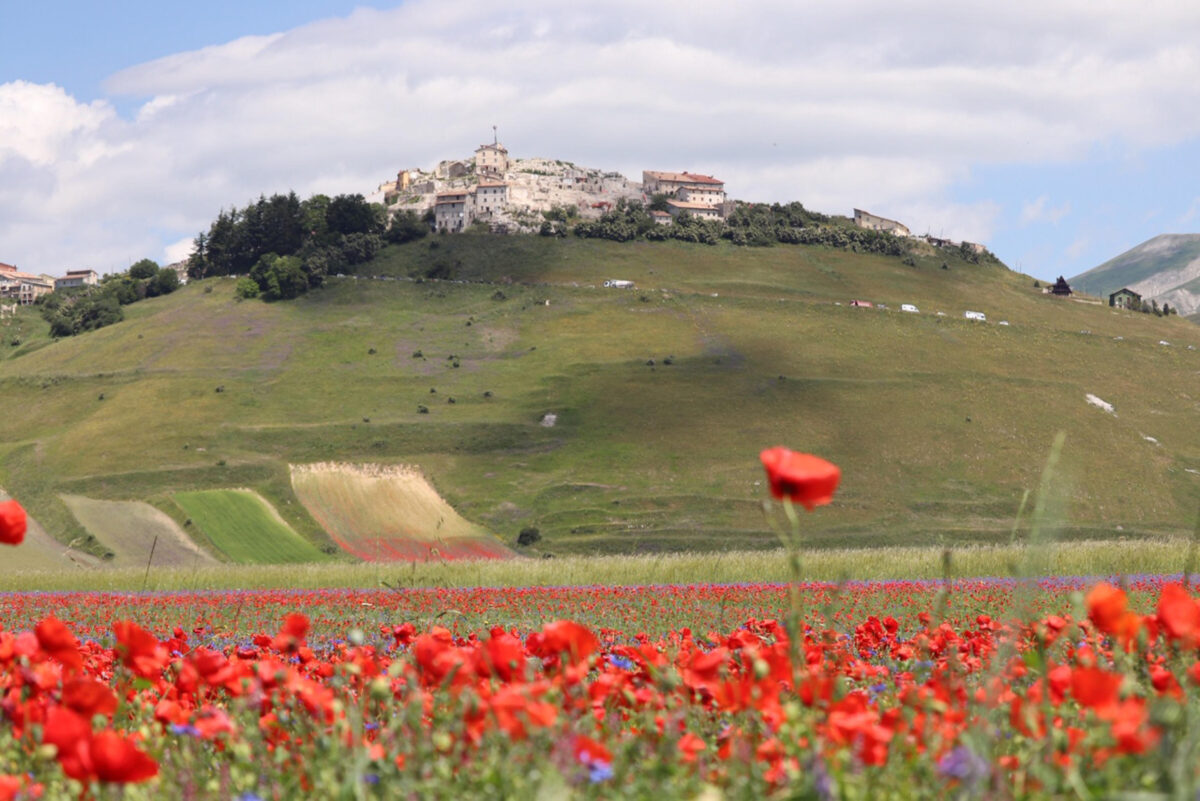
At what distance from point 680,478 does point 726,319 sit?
43.6 meters

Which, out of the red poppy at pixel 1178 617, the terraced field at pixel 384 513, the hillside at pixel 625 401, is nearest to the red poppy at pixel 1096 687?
the red poppy at pixel 1178 617

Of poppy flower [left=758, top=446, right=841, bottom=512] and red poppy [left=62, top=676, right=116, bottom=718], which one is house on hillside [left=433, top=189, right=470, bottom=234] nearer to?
red poppy [left=62, top=676, right=116, bottom=718]

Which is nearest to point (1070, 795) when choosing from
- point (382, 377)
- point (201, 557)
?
point (201, 557)

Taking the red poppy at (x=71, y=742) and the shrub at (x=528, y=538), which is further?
the shrub at (x=528, y=538)

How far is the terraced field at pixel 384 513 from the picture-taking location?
261ft

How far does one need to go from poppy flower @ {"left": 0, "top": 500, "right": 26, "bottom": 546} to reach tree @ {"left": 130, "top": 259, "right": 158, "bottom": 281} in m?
183

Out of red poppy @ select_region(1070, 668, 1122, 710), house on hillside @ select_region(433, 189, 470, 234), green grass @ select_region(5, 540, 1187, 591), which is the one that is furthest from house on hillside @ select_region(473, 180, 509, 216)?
red poppy @ select_region(1070, 668, 1122, 710)

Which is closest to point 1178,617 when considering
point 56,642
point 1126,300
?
point 56,642

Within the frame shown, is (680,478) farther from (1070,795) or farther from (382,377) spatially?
(1070,795)

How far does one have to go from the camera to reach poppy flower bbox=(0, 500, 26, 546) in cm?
568

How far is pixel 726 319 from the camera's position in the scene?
13475 centimetres

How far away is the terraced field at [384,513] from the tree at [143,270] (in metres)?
93.9

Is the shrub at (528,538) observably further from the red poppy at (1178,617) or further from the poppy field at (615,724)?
the red poppy at (1178,617)

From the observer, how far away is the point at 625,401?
109 m
